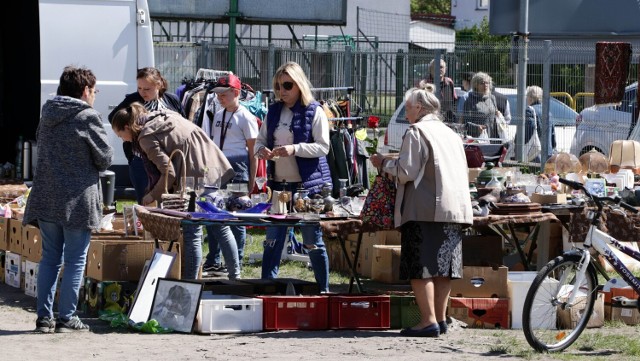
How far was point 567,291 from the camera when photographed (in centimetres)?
791

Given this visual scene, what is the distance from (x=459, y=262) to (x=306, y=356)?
50.1 inches

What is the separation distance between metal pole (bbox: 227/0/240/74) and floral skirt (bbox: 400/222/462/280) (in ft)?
44.8

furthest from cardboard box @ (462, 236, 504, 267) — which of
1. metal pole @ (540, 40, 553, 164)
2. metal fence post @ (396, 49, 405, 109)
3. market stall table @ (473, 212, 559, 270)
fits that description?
metal fence post @ (396, 49, 405, 109)

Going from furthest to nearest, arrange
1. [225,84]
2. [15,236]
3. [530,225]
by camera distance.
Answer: [225,84]
[15,236]
[530,225]

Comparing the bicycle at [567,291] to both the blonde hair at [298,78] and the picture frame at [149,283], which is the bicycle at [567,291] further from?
the picture frame at [149,283]

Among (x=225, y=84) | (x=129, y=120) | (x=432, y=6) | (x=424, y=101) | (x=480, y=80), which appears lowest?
(x=129, y=120)

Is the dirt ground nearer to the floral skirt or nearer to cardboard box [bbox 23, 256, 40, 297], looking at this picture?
the floral skirt

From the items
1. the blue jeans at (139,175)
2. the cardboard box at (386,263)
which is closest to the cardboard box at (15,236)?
the blue jeans at (139,175)

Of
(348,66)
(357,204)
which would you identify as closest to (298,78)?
(357,204)

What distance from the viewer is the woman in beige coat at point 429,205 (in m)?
7.97

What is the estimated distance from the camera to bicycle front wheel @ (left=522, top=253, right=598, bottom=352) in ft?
25.2

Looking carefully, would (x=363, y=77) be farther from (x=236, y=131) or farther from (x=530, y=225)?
(x=530, y=225)

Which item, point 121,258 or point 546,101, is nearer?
point 121,258

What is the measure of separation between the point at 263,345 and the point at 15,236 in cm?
314
